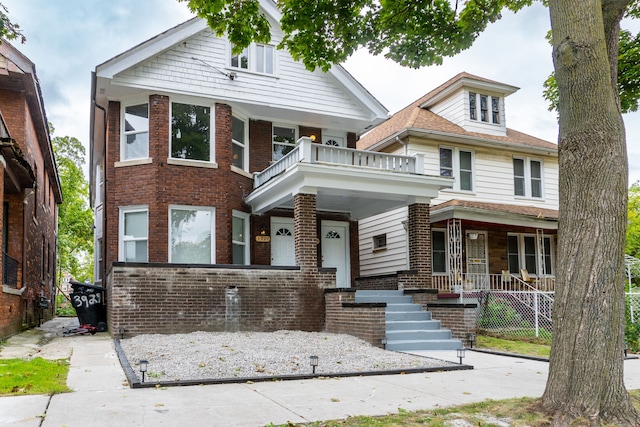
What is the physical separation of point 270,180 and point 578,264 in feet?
33.3

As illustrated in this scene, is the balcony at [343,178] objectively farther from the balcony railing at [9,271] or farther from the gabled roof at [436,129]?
the balcony railing at [9,271]

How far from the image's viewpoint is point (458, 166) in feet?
66.0

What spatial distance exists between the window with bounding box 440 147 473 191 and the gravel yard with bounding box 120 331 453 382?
31.5 feet

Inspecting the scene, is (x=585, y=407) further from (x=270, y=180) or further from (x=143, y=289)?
(x=270, y=180)

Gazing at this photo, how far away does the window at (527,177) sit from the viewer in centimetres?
2131

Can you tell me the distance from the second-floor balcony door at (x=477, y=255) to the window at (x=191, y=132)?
952 centimetres

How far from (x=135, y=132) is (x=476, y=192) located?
464 inches

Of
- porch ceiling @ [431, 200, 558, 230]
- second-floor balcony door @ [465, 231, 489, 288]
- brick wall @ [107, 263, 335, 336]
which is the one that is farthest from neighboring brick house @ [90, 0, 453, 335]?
second-floor balcony door @ [465, 231, 489, 288]

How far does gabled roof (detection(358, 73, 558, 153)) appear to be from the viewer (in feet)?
63.6

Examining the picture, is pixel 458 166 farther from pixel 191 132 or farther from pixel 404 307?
pixel 191 132

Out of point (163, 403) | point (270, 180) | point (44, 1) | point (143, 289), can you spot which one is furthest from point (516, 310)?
point (44, 1)

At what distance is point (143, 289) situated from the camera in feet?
40.7

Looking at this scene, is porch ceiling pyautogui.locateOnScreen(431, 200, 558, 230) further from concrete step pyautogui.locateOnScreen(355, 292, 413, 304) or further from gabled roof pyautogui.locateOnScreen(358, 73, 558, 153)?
concrete step pyautogui.locateOnScreen(355, 292, 413, 304)

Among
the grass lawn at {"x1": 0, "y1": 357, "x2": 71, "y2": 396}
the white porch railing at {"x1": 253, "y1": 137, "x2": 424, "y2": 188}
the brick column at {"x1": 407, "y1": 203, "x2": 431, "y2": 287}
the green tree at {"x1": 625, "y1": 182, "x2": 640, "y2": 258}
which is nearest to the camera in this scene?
the grass lawn at {"x1": 0, "y1": 357, "x2": 71, "y2": 396}
